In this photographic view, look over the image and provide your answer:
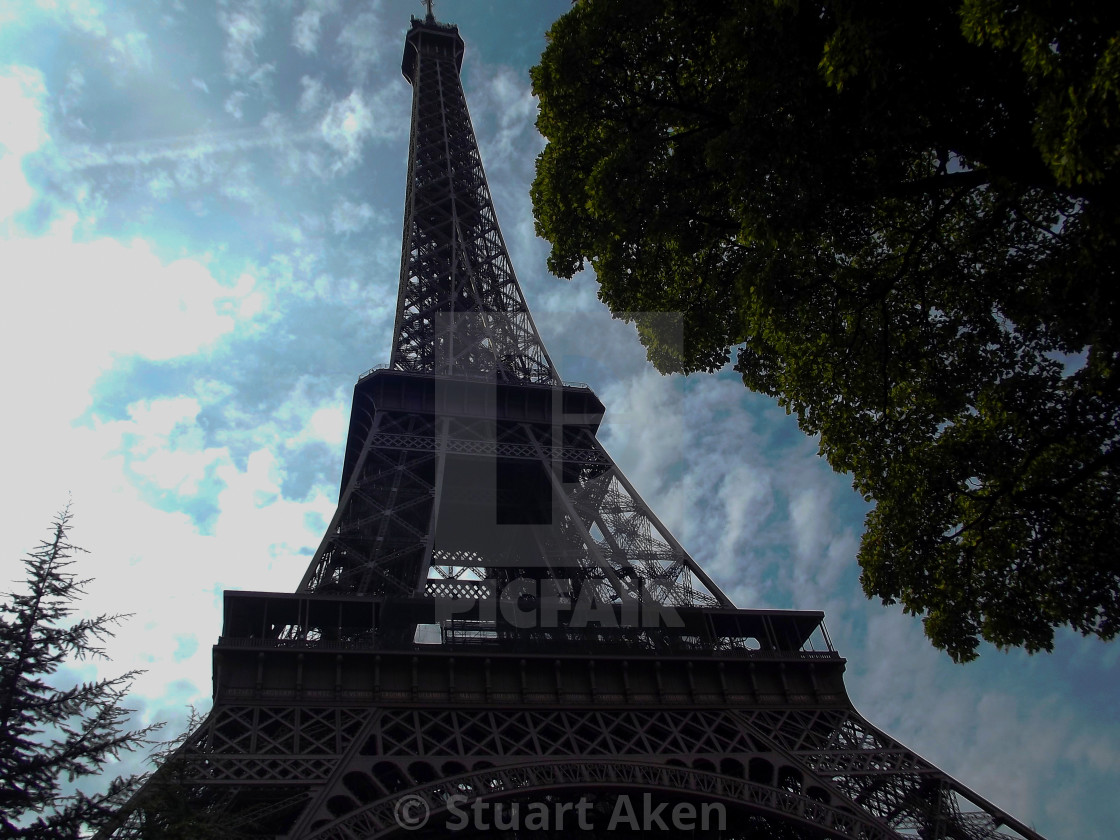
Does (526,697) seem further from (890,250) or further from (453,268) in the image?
(453,268)

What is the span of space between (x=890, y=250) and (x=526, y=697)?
47.8ft

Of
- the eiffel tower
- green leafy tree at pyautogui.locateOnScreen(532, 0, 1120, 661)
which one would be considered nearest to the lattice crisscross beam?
the eiffel tower

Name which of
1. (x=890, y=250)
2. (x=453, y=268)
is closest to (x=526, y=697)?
(x=890, y=250)

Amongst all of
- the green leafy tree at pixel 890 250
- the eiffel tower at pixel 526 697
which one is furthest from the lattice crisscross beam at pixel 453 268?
the green leafy tree at pixel 890 250

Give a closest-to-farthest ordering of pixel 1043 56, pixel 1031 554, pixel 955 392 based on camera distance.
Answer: pixel 1043 56
pixel 1031 554
pixel 955 392

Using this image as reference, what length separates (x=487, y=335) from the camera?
41281mm

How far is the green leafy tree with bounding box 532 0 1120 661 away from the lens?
1098cm

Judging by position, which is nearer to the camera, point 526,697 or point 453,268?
point 526,697

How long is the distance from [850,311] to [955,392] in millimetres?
2018

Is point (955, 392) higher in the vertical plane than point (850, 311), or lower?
lower

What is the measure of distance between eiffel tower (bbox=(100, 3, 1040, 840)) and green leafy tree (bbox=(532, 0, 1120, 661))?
10311mm

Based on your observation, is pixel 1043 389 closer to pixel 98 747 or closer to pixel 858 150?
pixel 858 150

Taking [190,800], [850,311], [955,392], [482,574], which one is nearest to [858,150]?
[850,311]

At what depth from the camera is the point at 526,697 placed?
2338 cm
